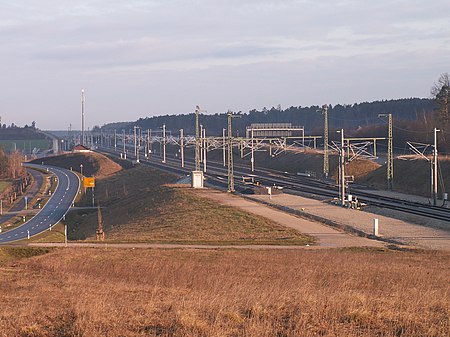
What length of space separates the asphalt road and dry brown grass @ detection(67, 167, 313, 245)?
2131 mm

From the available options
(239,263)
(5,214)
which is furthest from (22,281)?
(5,214)

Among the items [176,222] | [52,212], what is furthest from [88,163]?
[176,222]

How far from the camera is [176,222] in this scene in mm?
51188

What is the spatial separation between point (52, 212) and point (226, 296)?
6030 cm

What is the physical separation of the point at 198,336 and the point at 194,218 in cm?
4203

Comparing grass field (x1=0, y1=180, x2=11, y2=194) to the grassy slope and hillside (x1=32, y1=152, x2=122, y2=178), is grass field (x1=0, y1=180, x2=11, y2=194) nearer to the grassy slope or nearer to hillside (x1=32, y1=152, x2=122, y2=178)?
hillside (x1=32, y1=152, x2=122, y2=178)

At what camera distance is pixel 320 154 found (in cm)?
10512

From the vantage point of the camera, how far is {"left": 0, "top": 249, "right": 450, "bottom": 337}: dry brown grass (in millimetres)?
11070

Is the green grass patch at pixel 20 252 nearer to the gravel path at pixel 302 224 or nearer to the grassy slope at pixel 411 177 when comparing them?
the gravel path at pixel 302 224

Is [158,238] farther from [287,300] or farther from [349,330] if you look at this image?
[349,330]

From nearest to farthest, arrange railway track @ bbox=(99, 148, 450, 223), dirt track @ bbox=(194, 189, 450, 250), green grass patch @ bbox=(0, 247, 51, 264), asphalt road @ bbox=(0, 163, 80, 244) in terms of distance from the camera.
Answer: green grass patch @ bbox=(0, 247, 51, 264)
dirt track @ bbox=(194, 189, 450, 250)
railway track @ bbox=(99, 148, 450, 223)
asphalt road @ bbox=(0, 163, 80, 244)

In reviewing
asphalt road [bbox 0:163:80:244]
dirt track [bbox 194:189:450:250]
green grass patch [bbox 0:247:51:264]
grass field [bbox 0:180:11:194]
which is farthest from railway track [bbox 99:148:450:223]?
green grass patch [bbox 0:247:51:264]

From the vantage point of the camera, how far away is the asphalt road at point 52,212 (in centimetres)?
5490

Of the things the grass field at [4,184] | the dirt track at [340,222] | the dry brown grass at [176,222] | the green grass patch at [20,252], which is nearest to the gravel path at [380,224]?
the dirt track at [340,222]
